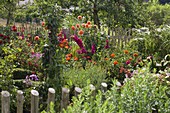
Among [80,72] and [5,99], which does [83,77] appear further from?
[5,99]

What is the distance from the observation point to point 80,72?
14.7ft

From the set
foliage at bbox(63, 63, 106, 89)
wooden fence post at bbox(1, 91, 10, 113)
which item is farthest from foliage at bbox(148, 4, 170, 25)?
wooden fence post at bbox(1, 91, 10, 113)

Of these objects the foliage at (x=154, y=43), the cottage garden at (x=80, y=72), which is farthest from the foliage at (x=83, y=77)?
the foliage at (x=154, y=43)

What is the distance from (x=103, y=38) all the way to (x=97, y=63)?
997 mm

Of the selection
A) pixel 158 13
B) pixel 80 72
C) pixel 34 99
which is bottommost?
pixel 158 13

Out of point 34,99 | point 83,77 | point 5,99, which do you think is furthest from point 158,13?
point 5,99

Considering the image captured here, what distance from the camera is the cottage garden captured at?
103 inches

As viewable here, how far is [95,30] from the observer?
663cm

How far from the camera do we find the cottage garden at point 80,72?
8.61 ft

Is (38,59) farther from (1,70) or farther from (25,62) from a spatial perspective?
(1,70)

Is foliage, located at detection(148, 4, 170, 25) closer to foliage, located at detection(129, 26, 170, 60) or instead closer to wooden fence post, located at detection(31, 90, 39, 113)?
foliage, located at detection(129, 26, 170, 60)

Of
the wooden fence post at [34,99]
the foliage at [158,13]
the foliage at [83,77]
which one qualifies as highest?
the wooden fence post at [34,99]

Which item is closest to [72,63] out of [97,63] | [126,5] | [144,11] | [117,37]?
[97,63]

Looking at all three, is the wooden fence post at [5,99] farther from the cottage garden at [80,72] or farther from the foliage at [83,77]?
the foliage at [83,77]
